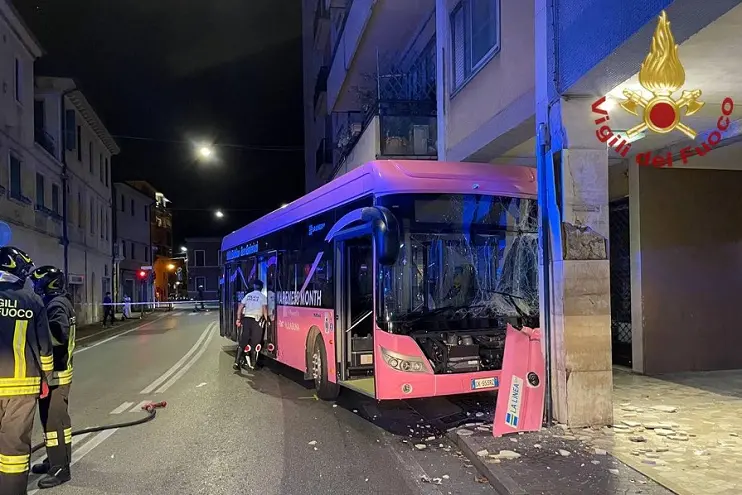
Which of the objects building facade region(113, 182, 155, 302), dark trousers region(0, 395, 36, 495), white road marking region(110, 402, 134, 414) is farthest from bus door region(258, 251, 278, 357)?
building facade region(113, 182, 155, 302)

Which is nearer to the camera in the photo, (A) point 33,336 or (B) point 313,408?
(A) point 33,336

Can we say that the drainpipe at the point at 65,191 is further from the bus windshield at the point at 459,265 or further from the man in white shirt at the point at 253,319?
the bus windshield at the point at 459,265

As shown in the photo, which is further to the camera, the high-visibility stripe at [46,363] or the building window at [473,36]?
the building window at [473,36]

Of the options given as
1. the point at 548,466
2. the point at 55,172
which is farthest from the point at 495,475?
the point at 55,172

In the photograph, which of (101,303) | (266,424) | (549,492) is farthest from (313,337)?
(101,303)

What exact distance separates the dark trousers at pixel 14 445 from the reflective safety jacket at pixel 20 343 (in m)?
0.10

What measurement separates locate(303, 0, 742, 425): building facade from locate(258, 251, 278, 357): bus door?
3.83 meters

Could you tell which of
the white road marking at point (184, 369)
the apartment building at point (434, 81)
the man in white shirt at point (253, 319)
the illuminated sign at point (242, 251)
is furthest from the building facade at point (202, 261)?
the man in white shirt at point (253, 319)

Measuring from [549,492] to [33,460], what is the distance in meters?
5.00

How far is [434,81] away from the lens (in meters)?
13.8

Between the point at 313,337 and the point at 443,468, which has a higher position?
the point at 313,337

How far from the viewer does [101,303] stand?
33531 mm

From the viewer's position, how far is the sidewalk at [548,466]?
184 inches

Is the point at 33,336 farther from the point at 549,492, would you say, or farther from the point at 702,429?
the point at 702,429
